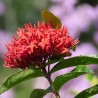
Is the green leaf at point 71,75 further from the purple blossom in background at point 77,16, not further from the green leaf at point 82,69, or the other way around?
the purple blossom in background at point 77,16

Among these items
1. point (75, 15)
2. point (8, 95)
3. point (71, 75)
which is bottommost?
point (71, 75)

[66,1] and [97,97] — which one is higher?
[66,1]

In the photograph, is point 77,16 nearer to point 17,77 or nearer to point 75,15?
point 75,15

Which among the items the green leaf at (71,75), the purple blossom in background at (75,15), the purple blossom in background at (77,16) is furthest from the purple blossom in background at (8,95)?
the green leaf at (71,75)

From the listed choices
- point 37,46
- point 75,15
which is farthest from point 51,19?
point 75,15

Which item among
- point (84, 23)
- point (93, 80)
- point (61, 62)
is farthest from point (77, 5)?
point (61, 62)

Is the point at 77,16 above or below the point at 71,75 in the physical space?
above

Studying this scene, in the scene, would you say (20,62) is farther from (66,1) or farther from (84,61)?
(66,1)

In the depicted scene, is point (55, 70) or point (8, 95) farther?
point (8, 95)
